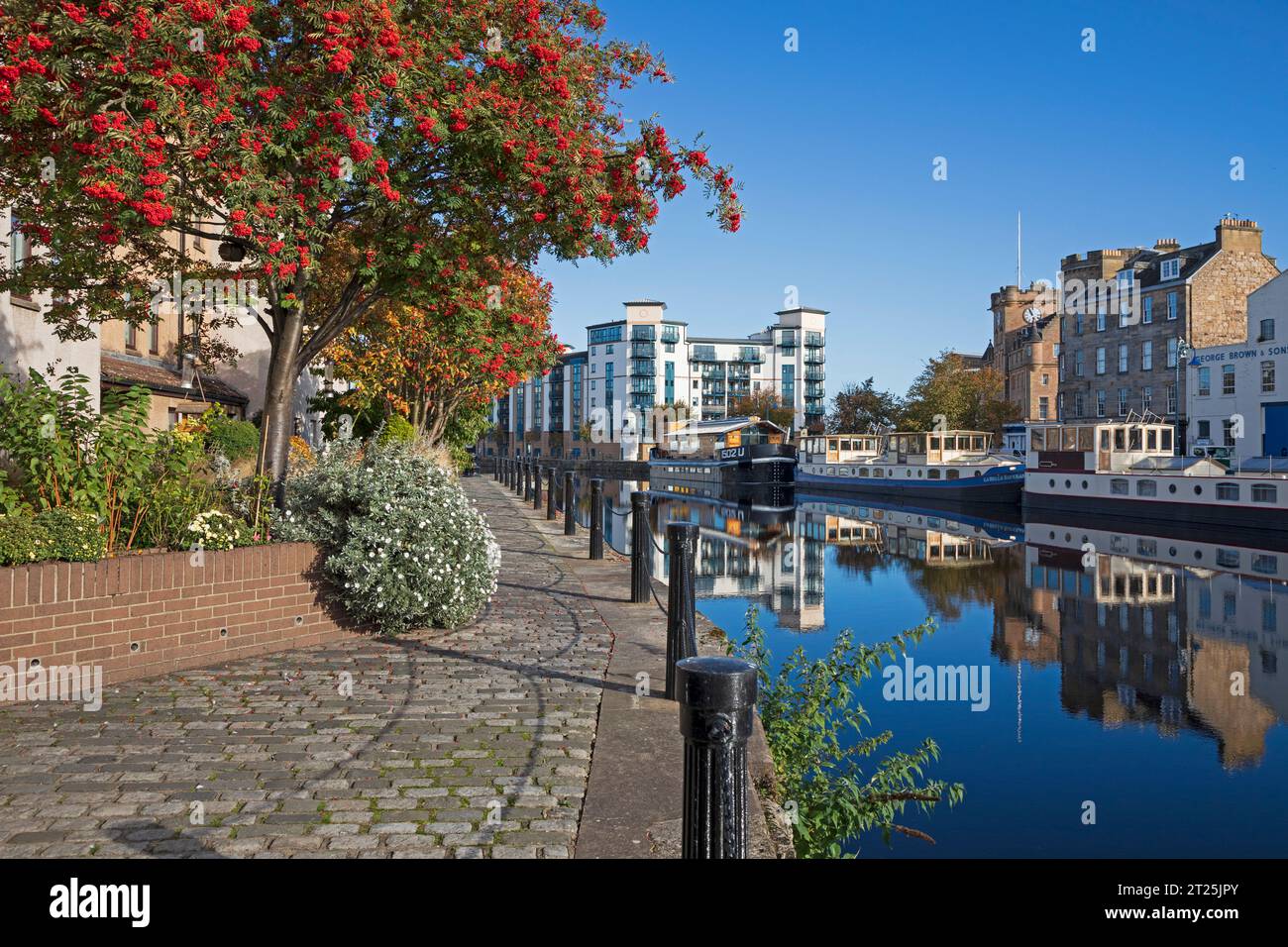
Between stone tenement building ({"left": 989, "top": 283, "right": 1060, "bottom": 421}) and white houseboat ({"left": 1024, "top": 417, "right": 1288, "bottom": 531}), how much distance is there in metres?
31.3

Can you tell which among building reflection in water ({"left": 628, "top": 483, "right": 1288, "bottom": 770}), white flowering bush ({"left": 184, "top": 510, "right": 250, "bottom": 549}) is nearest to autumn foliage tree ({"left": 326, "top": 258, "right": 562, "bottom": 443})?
white flowering bush ({"left": 184, "top": 510, "right": 250, "bottom": 549})

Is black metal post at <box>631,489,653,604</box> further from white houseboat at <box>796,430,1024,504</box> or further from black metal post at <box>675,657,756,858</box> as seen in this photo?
white houseboat at <box>796,430,1024,504</box>

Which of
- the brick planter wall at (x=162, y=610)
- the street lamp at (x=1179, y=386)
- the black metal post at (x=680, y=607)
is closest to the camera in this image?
the brick planter wall at (x=162, y=610)

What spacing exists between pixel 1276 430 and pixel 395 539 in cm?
4366

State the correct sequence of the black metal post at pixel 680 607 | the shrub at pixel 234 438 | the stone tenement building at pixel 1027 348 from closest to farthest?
the black metal post at pixel 680 607
the shrub at pixel 234 438
the stone tenement building at pixel 1027 348

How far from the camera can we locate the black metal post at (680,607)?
614cm

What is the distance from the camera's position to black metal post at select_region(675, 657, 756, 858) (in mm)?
2934

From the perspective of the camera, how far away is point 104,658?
6238 millimetres

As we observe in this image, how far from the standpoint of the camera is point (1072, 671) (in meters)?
10.7

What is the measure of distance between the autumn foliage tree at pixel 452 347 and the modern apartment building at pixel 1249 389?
32.2 meters

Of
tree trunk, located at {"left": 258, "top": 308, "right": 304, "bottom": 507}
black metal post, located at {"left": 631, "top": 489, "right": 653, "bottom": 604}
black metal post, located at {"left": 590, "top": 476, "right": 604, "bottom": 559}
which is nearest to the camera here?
tree trunk, located at {"left": 258, "top": 308, "right": 304, "bottom": 507}

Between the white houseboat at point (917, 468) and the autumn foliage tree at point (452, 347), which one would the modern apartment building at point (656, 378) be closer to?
the white houseboat at point (917, 468)

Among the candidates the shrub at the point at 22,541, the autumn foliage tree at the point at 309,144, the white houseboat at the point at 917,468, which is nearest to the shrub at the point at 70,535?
the shrub at the point at 22,541
